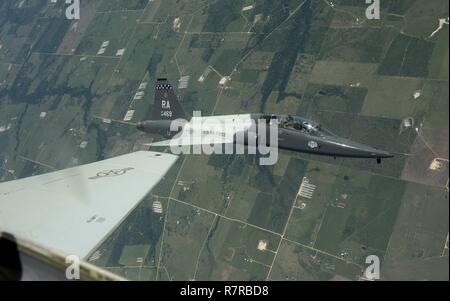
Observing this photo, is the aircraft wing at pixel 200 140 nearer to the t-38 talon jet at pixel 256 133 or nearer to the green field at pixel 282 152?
the t-38 talon jet at pixel 256 133

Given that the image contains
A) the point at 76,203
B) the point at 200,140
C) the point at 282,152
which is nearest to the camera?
the point at 76,203

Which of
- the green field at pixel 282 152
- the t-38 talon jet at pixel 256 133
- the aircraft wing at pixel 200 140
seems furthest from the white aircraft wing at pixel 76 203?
the green field at pixel 282 152

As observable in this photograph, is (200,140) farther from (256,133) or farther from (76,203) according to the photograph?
(76,203)

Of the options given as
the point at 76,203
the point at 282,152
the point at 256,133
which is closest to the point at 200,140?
the point at 256,133

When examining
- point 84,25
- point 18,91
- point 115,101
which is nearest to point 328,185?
point 115,101

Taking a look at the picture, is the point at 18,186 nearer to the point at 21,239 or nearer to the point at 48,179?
the point at 48,179

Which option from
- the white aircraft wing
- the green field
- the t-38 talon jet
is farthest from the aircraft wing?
the white aircraft wing
